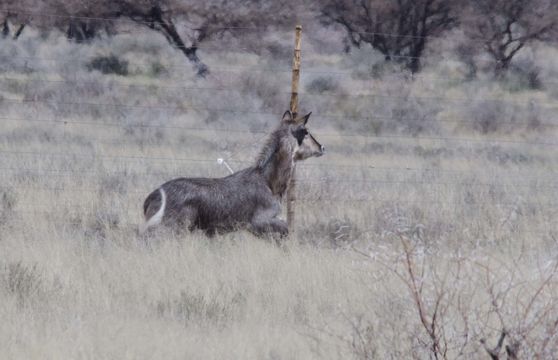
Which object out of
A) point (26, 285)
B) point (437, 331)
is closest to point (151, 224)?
point (26, 285)

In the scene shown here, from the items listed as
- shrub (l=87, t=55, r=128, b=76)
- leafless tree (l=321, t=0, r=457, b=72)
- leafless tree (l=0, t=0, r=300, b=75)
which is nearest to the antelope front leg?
shrub (l=87, t=55, r=128, b=76)

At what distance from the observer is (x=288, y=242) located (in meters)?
10.2

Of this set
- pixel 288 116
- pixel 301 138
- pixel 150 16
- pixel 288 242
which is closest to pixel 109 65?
pixel 150 16

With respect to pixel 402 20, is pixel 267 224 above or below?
below

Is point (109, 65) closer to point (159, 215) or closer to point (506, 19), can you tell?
point (506, 19)

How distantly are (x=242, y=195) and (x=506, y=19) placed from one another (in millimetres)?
25417

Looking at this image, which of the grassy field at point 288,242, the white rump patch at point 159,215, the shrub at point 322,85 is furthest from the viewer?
the shrub at point 322,85

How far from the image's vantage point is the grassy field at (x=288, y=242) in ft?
21.9

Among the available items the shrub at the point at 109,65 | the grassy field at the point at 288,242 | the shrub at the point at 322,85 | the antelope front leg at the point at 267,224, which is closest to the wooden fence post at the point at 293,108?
the grassy field at the point at 288,242

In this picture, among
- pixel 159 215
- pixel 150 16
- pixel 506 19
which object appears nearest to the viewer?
pixel 159 215

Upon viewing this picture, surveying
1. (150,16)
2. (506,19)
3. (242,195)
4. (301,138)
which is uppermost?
(506,19)

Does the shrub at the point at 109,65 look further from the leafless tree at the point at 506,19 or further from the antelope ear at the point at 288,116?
the antelope ear at the point at 288,116

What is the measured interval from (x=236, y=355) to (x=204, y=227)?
357cm

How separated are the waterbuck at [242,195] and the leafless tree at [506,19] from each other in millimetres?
23155
